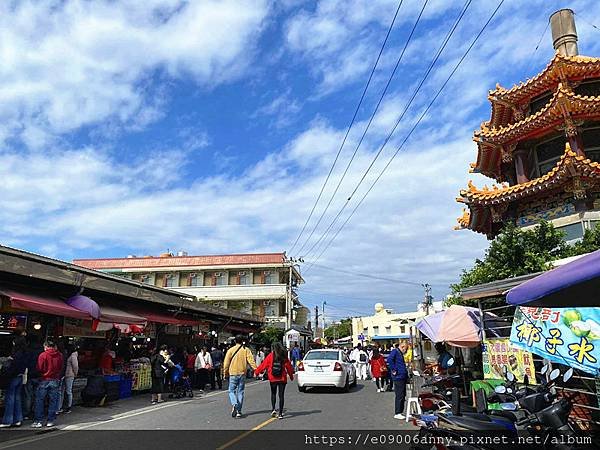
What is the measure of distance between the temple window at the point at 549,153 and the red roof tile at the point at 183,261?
3128cm

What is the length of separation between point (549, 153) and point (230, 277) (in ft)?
117

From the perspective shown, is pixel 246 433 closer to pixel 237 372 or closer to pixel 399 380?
pixel 237 372

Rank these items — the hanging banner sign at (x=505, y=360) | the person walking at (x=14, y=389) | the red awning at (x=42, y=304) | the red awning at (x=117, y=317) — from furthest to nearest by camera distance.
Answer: the red awning at (x=117, y=317) → the red awning at (x=42, y=304) → the person walking at (x=14, y=389) → the hanging banner sign at (x=505, y=360)

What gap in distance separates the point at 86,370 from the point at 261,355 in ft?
52.7

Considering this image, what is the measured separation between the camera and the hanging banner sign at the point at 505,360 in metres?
9.62

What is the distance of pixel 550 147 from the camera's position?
64.2 feet

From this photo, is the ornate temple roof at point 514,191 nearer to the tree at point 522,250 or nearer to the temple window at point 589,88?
the tree at point 522,250

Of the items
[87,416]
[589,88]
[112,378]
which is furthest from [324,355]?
[589,88]

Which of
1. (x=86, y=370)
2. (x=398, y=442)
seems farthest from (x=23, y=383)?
(x=398, y=442)

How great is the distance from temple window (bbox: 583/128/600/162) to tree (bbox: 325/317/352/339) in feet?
253

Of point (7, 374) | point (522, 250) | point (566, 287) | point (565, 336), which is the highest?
point (522, 250)

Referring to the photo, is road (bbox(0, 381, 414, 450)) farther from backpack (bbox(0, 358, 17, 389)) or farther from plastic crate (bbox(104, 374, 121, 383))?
backpack (bbox(0, 358, 17, 389))

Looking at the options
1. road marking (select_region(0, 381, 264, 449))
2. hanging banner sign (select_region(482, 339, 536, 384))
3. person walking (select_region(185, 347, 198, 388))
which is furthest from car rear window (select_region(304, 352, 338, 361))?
hanging banner sign (select_region(482, 339, 536, 384))

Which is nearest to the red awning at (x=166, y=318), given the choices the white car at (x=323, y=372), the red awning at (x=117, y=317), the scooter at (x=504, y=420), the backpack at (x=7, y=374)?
the red awning at (x=117, y=317)
